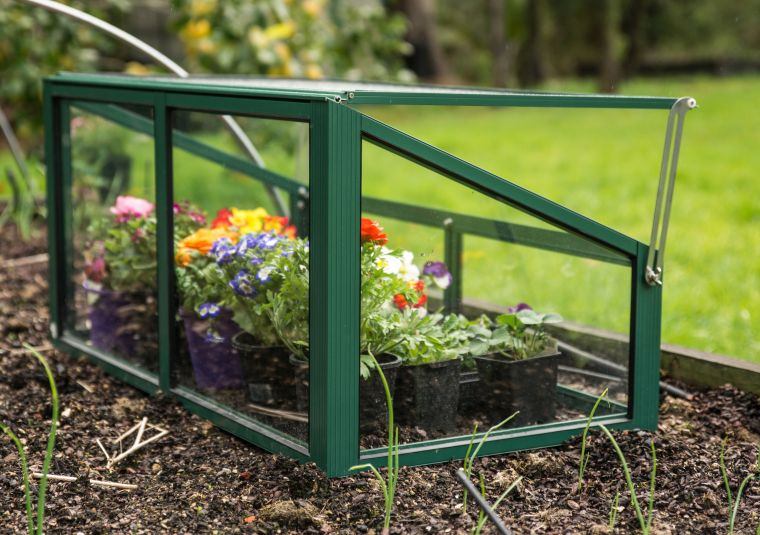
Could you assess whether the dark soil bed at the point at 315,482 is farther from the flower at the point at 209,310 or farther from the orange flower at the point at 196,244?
the orange flower at the point at 196,244

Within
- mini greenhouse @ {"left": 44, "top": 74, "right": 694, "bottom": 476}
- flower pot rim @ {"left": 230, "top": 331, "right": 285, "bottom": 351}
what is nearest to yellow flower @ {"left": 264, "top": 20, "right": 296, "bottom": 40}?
mini greenhouse @ {"left": 44, "top": 74, "right": 694, "bottom": 476}

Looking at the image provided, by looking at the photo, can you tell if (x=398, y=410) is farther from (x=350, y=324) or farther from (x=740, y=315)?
(x=740, y=315)

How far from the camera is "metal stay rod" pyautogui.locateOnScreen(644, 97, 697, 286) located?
2738mm

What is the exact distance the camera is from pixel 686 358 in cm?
349

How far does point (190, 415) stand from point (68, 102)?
1420 mm

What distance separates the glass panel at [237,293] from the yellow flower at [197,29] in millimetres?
3496

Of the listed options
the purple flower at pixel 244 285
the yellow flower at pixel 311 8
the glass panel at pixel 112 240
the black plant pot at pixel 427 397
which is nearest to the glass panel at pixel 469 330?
the black plant pot at pixel 427 397

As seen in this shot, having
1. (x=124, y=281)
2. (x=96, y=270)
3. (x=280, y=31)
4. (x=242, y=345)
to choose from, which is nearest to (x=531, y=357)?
(x=242, y=345)

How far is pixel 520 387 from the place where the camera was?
2.92 m

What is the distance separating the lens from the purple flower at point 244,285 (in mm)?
2924

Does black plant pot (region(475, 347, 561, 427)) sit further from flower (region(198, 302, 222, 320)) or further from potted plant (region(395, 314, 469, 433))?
flower (region(198, 302, 222, 320))

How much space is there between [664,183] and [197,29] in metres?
4.91

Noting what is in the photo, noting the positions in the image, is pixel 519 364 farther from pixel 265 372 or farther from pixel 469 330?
pixel 265 372

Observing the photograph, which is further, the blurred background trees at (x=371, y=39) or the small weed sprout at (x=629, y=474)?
the blurred background trees at (x=371, y=39)
